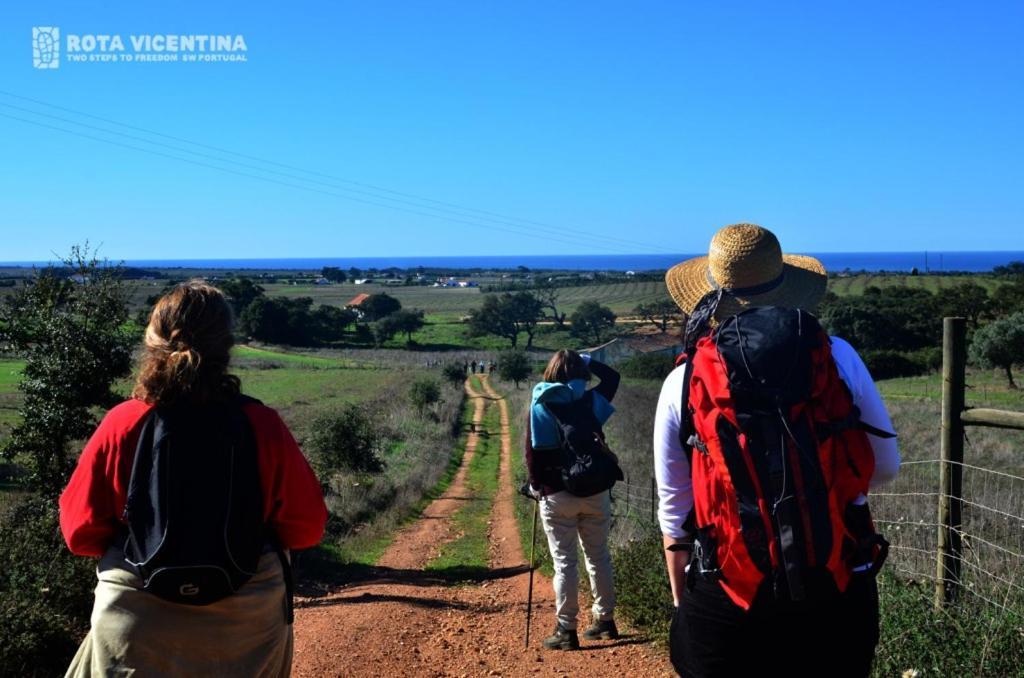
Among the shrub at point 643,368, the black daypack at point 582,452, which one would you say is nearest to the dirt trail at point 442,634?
the black daypack at point 582,452

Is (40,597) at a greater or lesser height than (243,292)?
lesser

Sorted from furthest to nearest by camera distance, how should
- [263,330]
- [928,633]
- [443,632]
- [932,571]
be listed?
[263,330] → [443,632] → [932,571] → [928,633]

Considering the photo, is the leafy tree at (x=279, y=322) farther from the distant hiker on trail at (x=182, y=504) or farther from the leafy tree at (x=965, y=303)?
the distant hiker on trail at (x=182, y=504)

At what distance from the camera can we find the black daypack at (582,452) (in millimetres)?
5473

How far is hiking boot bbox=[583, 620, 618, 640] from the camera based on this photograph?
5.96 meters

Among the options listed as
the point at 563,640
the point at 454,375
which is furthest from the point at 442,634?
the point at 454,375

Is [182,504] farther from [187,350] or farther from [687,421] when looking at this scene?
[687,421]

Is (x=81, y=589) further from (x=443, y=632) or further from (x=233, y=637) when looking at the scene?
(x=233, y=637)

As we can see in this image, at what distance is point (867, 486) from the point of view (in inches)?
101

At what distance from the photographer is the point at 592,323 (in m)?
54.2

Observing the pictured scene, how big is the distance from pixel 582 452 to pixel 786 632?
3.08m

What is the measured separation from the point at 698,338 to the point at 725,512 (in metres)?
0.65

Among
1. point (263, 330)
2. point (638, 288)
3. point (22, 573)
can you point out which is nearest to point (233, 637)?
point (22, 573)

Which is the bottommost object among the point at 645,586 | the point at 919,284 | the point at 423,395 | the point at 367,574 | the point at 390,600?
the point at 423,395
